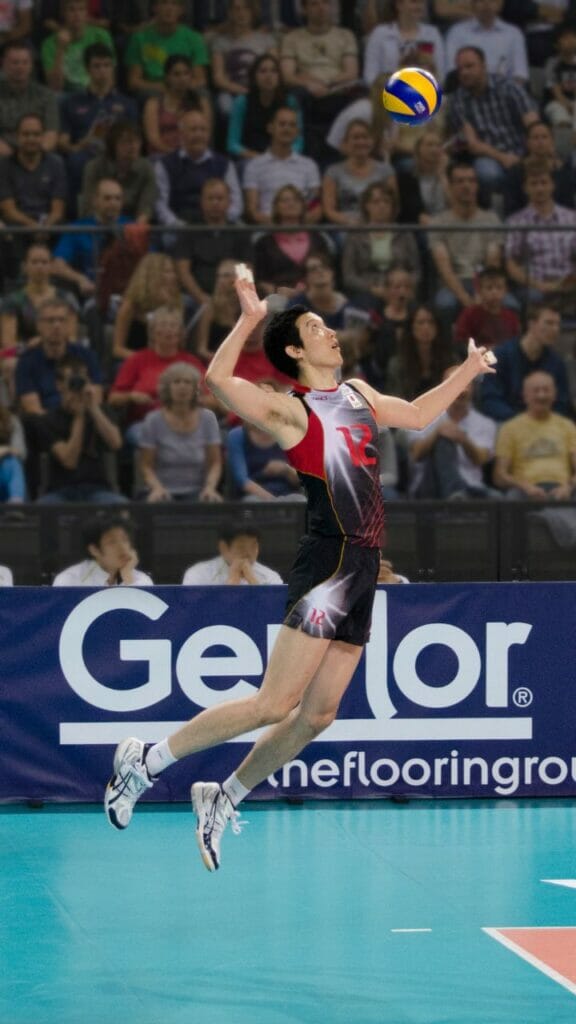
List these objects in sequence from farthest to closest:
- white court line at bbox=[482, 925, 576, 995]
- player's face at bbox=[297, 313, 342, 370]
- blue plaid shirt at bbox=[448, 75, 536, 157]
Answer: blue plaid shirt at bbox=[448, 75, 536, 157] → player's face at bbox=[297, 313, 342, 370] → white court line at bbox=[482, 925, 576, 995]

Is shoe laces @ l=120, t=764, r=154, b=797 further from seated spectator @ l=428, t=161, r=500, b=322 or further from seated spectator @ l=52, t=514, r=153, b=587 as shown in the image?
seated spectator @ l=428, t=161, r=500, b=322

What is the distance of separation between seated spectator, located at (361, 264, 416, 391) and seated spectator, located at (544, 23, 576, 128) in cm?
445

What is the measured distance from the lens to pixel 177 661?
11.1 metres

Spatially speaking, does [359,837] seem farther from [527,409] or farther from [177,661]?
[527,409]

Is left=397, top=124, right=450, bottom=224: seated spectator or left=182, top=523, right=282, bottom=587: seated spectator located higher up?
left=397, top=124, right=450, bottom=224: seated spectator

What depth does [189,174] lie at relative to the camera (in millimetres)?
15984

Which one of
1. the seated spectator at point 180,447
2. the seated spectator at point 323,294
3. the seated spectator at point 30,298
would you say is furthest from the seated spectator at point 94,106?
the seated spectator at point 180,447

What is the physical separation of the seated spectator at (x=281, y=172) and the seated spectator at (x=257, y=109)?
0.15 meters

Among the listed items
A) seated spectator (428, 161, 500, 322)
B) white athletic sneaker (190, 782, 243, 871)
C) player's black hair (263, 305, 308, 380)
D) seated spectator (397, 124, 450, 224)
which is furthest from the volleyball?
seated spectator (397, 124, 450, 224)

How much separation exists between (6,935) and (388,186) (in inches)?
375

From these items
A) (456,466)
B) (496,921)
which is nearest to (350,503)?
(496,921)

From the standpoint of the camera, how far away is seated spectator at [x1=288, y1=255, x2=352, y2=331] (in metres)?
13.6

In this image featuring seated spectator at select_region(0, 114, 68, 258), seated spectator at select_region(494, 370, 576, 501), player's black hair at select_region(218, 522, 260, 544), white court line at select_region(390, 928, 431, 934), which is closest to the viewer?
white court line at select_region(390, 928, 431, 934)

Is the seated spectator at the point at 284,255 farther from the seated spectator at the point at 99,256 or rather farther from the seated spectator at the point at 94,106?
the seated spectator at the point at 94,106
